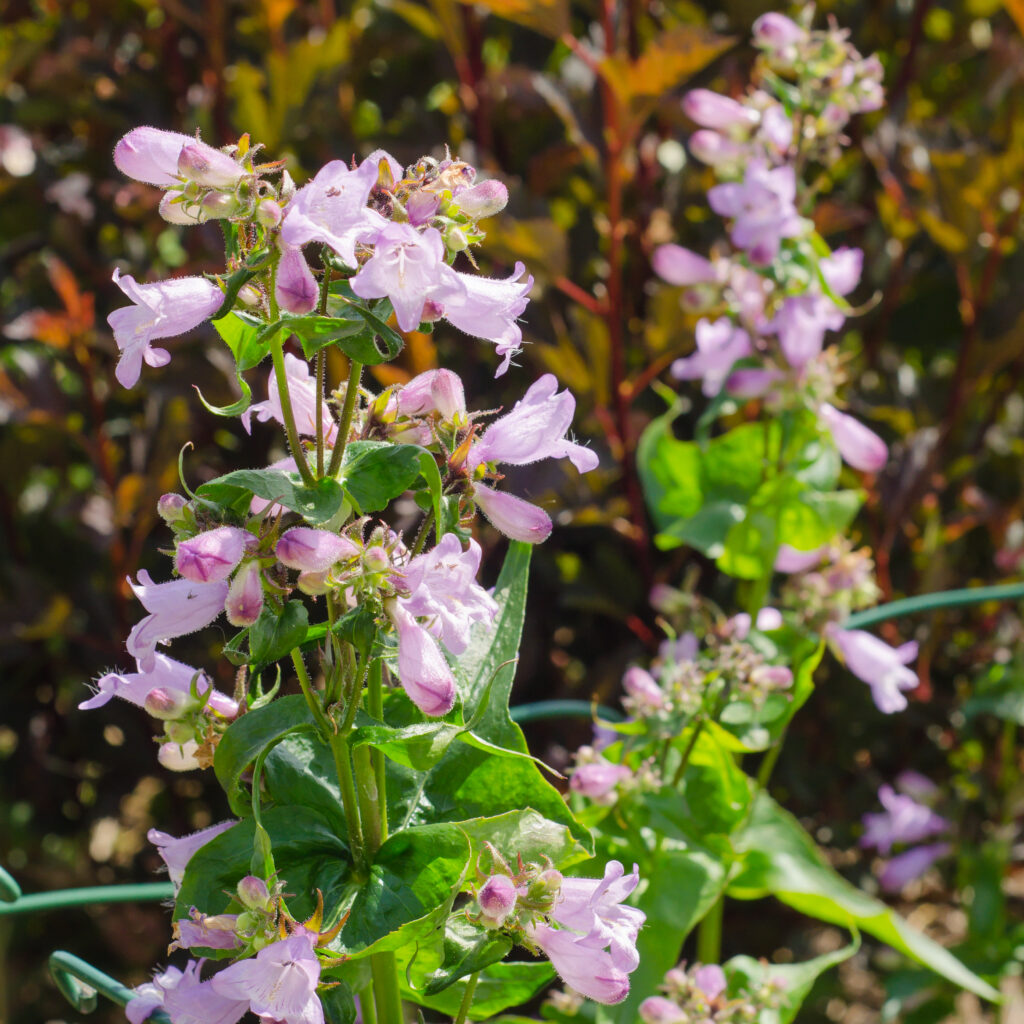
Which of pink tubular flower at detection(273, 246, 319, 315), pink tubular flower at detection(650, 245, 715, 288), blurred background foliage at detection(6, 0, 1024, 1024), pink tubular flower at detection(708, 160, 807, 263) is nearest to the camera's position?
pink tubular flower at detection(273, 246, 319, 315)

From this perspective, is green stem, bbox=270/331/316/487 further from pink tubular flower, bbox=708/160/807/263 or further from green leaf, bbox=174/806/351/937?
pink tubular flower, bbox=708/160/807/263

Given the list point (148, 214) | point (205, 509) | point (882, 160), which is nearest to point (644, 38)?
point (882, 160)

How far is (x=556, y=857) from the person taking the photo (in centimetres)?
98

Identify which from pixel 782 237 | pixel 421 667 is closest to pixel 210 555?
pixel 421 667

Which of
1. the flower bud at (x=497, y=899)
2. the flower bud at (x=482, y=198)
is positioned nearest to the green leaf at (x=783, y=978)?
the flower bud at (x=497, y=899)

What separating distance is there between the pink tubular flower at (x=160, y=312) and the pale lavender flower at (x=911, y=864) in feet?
6.58

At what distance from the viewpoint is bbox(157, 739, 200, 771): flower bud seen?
3.36 ft

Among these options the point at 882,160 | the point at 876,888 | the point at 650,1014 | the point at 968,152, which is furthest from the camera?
the point at 876,888

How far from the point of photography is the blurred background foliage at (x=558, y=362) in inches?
86.0

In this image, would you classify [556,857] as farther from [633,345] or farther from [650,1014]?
[633,345]

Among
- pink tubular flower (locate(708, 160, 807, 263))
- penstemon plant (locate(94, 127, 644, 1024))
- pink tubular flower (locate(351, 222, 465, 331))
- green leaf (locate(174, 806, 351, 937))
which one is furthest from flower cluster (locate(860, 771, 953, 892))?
pink tubular flower (locate(351, 222, 465, 331))

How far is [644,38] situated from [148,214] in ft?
3.30

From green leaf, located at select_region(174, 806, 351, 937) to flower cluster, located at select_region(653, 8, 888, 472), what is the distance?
0.89 m

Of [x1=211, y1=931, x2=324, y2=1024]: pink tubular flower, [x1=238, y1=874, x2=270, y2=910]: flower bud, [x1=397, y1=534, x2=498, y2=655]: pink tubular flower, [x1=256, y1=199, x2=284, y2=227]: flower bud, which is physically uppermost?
[x1=256, y1=199, x2=284, y2=227]: flower bud
